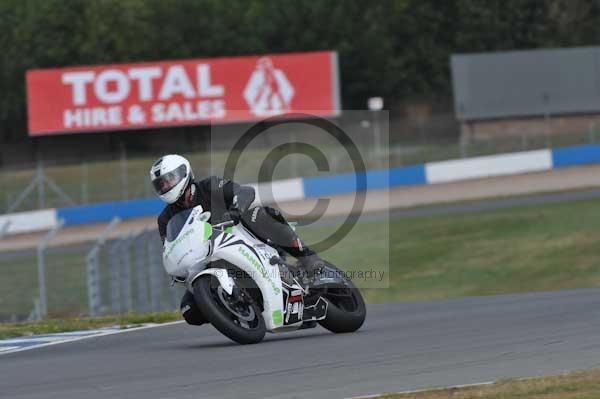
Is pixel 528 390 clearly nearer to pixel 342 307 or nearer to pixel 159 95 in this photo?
pixel 342 307

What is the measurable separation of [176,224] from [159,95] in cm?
3283

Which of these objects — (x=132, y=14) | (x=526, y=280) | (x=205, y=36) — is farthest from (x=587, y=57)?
(x=526, y=280)

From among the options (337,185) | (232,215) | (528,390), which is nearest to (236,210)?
(232,215)

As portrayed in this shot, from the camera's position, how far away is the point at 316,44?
52.9 meters

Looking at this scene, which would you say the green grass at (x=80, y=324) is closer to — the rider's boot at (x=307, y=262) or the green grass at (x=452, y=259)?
the rider's boot at (x=307, y=262)

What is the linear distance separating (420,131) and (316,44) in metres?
13.0

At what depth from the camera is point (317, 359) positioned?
8633 mm

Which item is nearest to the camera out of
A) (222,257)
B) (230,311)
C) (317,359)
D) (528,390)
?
(528,390)

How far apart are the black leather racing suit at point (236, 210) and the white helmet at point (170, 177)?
0.67 feet

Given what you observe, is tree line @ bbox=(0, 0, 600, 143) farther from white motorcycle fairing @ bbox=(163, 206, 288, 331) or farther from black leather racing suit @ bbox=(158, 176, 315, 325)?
white motorcycle fairing @ bbox=(163, 206, 288, 331)

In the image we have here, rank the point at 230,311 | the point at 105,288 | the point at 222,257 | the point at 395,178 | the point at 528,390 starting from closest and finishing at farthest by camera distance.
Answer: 1. the point at 528,390
2. the point at 230,311
3. the point at 222,257
4. the point at 105,288
5. the point at 395,178

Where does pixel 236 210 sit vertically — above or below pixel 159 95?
below

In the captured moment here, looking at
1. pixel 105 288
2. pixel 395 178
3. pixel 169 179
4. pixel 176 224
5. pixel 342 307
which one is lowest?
pixel 105 288

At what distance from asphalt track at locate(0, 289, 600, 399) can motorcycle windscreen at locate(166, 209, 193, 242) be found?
3.03ft
